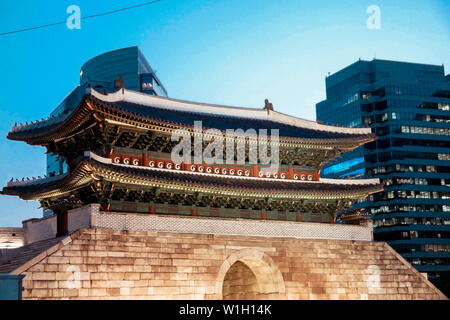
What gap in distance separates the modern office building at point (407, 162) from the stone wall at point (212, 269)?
62.9m

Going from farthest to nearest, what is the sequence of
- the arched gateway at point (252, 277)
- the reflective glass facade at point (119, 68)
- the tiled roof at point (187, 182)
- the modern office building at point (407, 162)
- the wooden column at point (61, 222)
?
the reflective glass facade at point (119, 68), the modern office building at point (407, 162), the arched gateway at point (252, 277), the wooden column at point (61, 222), the tiled roof at point (187, 182)

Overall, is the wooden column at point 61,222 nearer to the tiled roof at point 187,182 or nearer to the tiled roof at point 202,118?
the tiled roof at point 187,182

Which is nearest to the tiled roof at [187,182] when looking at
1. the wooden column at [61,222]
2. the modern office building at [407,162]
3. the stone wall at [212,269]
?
the wooden column at [61,222]

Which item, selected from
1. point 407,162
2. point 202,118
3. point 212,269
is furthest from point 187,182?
point 407,162

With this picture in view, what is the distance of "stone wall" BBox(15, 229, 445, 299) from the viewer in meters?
23.9

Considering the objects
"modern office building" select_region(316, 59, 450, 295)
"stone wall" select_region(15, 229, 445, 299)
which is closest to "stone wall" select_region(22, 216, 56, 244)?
"stone wall" select_region(15, 229, 445, 299)

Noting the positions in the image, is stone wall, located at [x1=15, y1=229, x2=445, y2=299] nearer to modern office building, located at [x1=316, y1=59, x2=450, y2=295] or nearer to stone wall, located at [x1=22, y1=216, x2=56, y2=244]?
stone wall, located at [x1=22, y1=216, x2=56, y2=244]

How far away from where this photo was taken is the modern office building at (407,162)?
9438 centimetres

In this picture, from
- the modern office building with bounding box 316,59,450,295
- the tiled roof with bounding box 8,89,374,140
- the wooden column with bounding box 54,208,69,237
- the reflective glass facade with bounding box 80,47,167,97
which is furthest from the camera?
the reflective glass facade with bounding box 80,47,167,97

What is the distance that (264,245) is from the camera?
30078 mm

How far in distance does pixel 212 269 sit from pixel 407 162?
76774 mm

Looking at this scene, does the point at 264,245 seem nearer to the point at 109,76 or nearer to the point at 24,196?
the point at 24,196

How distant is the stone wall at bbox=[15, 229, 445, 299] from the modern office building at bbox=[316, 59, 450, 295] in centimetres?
6286
